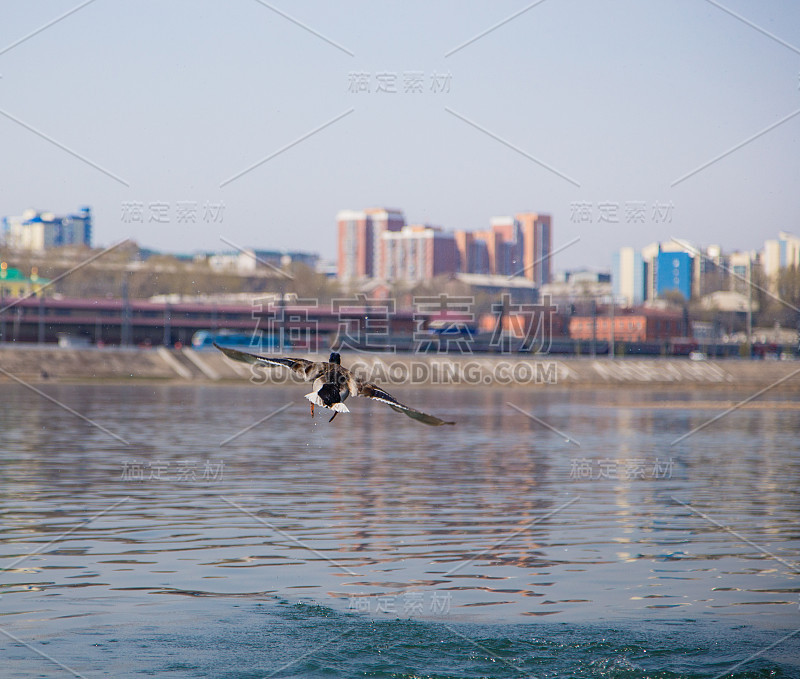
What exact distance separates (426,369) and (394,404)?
84112 millimetres

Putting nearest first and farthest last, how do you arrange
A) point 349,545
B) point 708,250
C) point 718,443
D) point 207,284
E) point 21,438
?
1. point 349,545
2. point 21,438
3. point 718,443
4. point 207,284
5. point 708,250

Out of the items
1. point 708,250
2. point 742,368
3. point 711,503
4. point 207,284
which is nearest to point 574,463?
point 711,503

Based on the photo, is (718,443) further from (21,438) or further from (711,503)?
(21,438)

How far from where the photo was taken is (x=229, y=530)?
19.2 metres

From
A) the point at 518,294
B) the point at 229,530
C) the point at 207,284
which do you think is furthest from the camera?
the point at 518,294

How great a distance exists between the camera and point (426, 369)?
3826 inches

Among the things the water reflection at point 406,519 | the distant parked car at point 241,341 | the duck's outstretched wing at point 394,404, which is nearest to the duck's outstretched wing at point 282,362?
the duck's outstretched wing at point 394,404

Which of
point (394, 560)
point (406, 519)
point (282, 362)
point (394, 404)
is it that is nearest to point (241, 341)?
point (406, 519)

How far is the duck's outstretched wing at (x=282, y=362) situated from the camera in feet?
45.1

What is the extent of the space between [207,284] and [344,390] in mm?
136551

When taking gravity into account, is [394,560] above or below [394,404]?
below

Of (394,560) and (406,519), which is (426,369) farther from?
(394,560)

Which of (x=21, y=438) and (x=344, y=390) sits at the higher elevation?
(x=344, y=390)

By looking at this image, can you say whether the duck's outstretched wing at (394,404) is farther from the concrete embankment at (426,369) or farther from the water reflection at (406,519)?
the concrete embankment at (426,369)
